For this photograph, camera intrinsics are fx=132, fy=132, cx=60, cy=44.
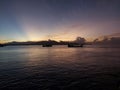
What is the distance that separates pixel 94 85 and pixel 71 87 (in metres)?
3.33

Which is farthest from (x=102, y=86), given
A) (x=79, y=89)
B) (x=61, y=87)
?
(x=61, y=87)

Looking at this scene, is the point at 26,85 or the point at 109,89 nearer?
the point at 109,89

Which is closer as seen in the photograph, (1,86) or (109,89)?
(109,89)

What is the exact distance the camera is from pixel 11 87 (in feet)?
57.1

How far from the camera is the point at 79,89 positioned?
54.9 ft

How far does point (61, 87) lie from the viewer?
57.3ft

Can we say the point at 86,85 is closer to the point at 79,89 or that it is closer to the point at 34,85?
the point at 79,89

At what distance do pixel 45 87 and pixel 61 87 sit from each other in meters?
2.11

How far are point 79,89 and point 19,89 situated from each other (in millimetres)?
7578

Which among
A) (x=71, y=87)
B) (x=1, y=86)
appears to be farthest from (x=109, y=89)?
(x=1, y=86)

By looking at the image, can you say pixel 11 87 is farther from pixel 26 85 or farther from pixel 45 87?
pixel 45 87

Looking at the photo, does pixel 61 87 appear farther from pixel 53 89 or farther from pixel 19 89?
pixel 19 89

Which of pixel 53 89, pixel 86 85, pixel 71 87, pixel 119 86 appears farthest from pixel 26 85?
pixel 119 86

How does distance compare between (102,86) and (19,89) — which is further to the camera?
(102,86)
